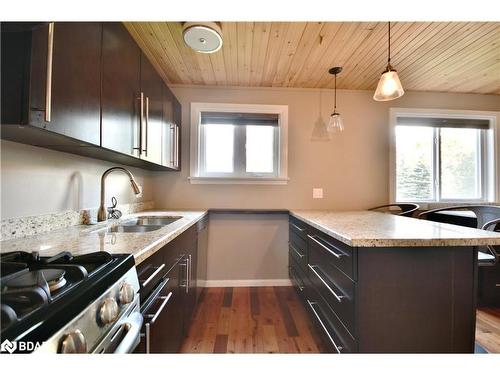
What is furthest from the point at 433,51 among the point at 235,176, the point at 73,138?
the point at 73,138

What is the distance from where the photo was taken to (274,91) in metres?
2.73

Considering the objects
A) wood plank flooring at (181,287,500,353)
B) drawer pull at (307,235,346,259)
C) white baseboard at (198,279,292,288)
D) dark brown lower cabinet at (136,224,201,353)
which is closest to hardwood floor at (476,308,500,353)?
wood plank flooring at (181,287,500,353)

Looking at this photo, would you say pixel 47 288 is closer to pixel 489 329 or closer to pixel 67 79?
pixel 67 79

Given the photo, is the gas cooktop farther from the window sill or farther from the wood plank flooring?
the window sill

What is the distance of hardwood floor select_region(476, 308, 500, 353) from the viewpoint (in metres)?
1.59

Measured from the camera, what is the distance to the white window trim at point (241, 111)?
2664 mm

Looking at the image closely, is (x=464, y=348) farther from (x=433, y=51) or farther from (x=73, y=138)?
(x=433, y=51)

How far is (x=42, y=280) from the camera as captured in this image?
55 cm

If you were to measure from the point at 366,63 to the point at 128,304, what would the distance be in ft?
8.84

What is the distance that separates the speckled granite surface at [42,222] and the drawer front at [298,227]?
1605 millimetres

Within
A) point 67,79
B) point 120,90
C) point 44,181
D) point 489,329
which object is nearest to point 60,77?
point 67,79

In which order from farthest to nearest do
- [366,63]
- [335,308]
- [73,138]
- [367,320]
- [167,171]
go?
[167,171]
[366,63]
[335,308]
[367,320]
[73,138]

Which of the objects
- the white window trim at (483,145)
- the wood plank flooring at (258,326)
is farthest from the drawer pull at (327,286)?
the white window trim at (483,145)

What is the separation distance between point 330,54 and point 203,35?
1.17m
